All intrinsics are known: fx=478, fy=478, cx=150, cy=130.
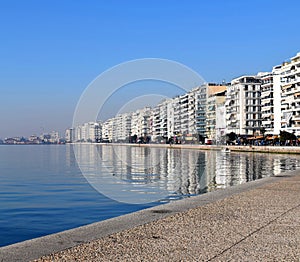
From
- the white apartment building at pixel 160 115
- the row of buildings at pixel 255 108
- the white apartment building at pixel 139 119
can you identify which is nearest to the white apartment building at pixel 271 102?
the row of buildings at pixel 255 108

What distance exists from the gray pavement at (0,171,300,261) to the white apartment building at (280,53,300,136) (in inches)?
3444

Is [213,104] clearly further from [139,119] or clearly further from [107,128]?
[107,128]

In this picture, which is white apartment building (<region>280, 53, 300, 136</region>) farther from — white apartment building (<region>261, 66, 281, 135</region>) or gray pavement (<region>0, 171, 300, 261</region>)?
gray pavement (<region>0, 171, 300, 261</region>)

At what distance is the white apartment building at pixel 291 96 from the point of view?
314ft

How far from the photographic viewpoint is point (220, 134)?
131 meters

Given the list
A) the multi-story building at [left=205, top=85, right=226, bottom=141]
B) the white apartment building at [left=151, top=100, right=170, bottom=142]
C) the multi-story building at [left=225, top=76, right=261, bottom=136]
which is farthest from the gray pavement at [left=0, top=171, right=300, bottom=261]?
the multi-story building at [left=225, top=76, right=261, bottom=136]

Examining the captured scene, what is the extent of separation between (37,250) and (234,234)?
309 centimetres

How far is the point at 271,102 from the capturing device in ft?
371

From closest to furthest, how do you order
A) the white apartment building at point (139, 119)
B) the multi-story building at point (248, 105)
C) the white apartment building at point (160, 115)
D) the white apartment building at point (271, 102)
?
1. the white apartment building at point (139, 119)
2. the white apartment building at point (160, 115)
3. the white apartment building at point (271, 102)
4. the multi-story building at point (248, 105)

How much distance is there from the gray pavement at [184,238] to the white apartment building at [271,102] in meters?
99.4

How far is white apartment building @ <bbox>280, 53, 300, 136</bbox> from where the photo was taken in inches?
3767

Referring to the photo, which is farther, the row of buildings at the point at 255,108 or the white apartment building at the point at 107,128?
the row of buildings at the point at 255,108

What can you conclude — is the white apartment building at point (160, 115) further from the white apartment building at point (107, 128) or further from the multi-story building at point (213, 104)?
the multi-story building at point (213, 104)

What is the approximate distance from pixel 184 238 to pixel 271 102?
360 ft
